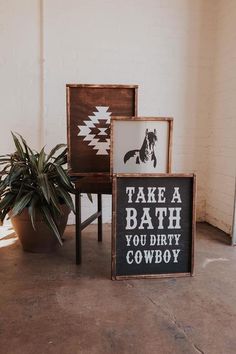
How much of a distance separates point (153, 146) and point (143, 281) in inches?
36.7

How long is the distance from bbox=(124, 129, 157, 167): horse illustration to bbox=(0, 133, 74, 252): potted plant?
1.83 feet

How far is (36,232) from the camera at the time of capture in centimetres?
270

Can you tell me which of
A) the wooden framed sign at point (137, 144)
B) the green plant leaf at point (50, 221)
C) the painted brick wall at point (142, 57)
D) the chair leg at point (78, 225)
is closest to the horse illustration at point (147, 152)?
the wooden framed sign at point (137, 144)

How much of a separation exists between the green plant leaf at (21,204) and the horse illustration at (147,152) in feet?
2.69

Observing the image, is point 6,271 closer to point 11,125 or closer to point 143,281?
point 143,281

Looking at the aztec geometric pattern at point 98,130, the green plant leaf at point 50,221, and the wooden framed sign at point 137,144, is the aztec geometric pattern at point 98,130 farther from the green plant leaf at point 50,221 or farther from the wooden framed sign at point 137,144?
the green plant leaf at point 50,221

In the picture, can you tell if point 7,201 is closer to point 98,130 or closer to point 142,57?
point 98,130

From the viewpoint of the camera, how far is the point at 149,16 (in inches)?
133

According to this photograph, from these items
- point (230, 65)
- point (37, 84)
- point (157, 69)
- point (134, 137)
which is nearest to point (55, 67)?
point (37, 84)

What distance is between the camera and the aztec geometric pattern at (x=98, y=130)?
8.65ft

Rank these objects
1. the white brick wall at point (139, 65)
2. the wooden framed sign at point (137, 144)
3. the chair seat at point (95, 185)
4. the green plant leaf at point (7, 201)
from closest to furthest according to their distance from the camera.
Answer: the wooden framed sign at point (137, 144), the chair seat at point (95, 185), the green plant leaf at point (7, 201), the white brick wall at point (139, 65)

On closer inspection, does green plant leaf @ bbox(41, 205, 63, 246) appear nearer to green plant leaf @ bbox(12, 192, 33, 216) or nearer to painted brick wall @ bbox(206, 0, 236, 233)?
green plant leaf @ bbox(12, 192, 33, 216)

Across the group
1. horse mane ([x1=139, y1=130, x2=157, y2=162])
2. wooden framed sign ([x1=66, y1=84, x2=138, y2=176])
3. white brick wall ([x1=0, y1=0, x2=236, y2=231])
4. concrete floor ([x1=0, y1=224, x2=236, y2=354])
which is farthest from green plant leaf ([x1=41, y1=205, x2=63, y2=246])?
white brick wall ([x1=0, y1=0, x2=236, y2=231])

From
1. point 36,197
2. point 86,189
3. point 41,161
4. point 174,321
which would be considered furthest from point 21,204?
point 174,321
